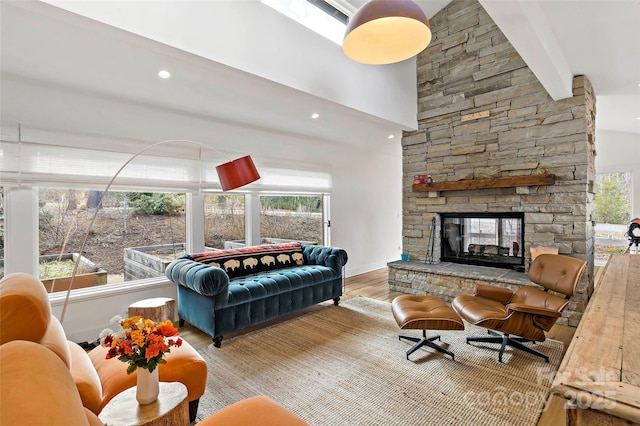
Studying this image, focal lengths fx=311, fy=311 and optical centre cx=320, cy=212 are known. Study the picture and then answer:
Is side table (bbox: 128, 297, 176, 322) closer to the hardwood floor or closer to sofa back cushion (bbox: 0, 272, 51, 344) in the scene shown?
the hardwood floor

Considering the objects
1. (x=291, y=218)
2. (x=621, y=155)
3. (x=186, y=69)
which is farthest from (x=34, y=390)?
(x=621, y=155)

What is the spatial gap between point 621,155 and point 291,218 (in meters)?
6.14

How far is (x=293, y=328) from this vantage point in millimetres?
3357

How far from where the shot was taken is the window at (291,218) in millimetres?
4707

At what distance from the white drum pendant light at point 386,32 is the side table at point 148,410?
231cm

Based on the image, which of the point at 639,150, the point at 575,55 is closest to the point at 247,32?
the point at 575,55

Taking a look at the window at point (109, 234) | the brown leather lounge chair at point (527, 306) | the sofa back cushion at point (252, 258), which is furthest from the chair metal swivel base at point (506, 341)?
the window at point (109, 234)

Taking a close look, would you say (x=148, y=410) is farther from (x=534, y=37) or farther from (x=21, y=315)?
(x=534, y=37)

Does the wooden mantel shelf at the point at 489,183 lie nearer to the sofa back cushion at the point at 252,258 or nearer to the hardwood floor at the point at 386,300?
the hardwood floor at the point at 386,300

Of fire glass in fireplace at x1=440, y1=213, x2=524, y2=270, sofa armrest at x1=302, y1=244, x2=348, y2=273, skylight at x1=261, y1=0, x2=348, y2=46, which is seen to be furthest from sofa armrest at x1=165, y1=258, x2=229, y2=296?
fire glass in fireplace at x1=440, y1=213, x2=524, y2=270

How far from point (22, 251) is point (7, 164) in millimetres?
763

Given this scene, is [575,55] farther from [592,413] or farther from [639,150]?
[639,150]

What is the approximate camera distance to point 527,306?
2.38 meters

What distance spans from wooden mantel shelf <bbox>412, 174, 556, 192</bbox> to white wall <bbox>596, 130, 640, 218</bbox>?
11.3ft
